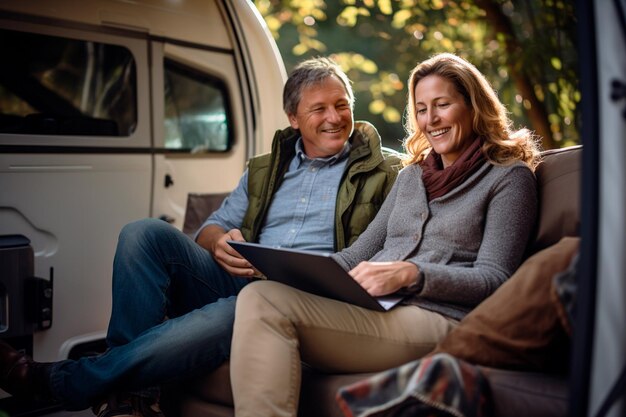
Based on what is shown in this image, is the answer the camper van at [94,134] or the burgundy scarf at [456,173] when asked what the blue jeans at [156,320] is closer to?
the camper van at [94,134]

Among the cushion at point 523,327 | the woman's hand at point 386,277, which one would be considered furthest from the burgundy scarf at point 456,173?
the cushion at point 523,327

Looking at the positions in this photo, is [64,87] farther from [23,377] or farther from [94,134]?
[23,377]

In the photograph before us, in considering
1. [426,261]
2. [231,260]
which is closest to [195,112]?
[231,260]

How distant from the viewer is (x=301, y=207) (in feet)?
11.0

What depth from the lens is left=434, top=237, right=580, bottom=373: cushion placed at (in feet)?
6.37

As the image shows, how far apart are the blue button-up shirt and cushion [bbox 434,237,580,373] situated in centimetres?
124

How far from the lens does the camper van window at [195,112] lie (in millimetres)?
4184

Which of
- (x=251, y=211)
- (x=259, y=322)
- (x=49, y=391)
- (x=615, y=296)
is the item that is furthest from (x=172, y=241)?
(x=615, y=296)

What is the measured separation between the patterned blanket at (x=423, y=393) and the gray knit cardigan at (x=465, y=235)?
520mm

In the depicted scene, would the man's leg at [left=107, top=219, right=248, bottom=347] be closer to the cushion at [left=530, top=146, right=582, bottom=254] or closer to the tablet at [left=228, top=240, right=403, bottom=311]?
the tablet at [left=228, top=240, right=403, bottom=311]

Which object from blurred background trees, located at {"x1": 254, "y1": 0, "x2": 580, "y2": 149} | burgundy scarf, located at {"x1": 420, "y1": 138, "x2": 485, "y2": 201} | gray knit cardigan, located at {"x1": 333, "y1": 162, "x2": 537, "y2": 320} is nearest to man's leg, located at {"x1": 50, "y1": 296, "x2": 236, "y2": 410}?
gray knit cardigan, located at {"x1": 333, "y1": 162, "x2": 537, "y2": 320}

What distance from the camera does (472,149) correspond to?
105 inches

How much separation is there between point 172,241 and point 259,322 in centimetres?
96

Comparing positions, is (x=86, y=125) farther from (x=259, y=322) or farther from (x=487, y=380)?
(x=487, y=380)
